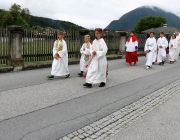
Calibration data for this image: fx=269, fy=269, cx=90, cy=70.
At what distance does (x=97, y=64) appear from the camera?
325 inches

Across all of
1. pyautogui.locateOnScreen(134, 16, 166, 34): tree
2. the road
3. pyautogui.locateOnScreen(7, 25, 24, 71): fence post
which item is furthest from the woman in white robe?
pyautogui.locateOnScreen(134, 16, 166, 34): tree

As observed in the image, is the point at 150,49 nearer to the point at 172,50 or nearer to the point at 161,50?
the point at 161,50

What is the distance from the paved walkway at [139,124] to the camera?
4336 millimetres

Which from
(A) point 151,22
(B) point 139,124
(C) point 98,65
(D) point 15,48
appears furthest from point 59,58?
(A) point 151,22

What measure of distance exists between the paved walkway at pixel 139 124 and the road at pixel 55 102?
23 cm

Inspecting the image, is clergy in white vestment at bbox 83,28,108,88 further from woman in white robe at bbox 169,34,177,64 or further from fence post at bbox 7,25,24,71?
woman in white robe at bbox 169,34,177,64

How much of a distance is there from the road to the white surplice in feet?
0.96

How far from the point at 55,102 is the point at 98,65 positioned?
8.21 feet

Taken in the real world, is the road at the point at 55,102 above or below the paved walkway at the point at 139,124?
above

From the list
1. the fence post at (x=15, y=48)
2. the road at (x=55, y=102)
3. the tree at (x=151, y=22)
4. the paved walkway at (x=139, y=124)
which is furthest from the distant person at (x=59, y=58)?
the tree at (x=151, y=22)

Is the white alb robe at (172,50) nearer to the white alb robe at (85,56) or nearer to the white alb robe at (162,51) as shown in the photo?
the white alb robe at (162,51)

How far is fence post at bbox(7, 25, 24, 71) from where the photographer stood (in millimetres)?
11219

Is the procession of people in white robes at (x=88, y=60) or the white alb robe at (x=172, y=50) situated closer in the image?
the procession of people in white robes at (x=88, y=60)

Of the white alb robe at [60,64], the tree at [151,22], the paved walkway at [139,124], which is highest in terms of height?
the tree at [151,22]
